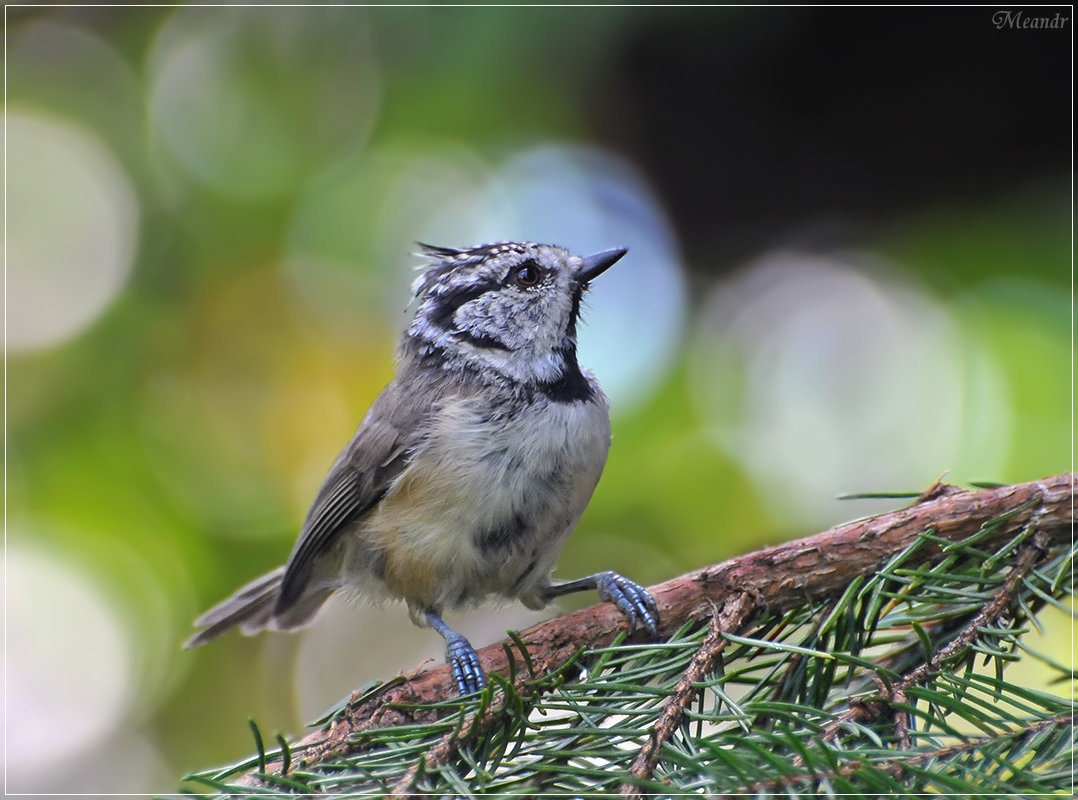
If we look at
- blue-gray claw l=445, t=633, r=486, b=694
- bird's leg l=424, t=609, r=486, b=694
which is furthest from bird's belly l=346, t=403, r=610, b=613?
blue-gray claw l=445, t=633, r=486, b=694

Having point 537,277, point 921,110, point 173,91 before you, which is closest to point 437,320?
point 537,277

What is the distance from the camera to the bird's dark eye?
3.86 m

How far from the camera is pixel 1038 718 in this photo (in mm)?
1736

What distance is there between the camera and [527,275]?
387 centimetres

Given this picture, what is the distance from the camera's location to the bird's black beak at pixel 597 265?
152 inches

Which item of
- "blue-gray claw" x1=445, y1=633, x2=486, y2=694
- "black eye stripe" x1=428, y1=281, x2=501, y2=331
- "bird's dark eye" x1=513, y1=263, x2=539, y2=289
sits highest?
"bird's dark eye" x1=513, y1=263, x2=539, y2=289

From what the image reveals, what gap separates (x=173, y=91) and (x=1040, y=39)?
4263mm

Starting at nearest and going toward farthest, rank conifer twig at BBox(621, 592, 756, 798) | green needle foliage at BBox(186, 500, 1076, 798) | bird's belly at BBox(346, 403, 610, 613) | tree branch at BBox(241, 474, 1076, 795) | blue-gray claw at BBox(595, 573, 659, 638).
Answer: green needle foliage at BBox(186, 500, 1076, 798) → conifer twig at BBox(621, 592, 756, 798) → tree branch at BBox(241, 474, 1076, 795) → blue-gray claw at BBox(595, 573, 659, 638) → bird's belly at BBox(346, 403, 610, 613)

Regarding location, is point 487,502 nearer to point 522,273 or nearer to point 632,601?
point 632,601

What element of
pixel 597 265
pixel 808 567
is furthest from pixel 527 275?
pixel 808 567

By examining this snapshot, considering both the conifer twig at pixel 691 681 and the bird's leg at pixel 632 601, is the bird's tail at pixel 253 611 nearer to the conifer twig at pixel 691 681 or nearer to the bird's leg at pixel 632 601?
the bird's leg at pixel 632 601

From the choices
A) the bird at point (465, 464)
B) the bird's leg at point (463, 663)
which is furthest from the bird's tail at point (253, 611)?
the bird's leg at point (463, 663)

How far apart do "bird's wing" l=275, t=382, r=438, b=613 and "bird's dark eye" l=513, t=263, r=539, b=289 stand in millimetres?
651

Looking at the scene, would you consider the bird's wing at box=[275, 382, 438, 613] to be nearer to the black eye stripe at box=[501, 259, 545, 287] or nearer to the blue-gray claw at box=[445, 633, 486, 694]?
the black eye stripe at box=[501, 259, 545, 287]
